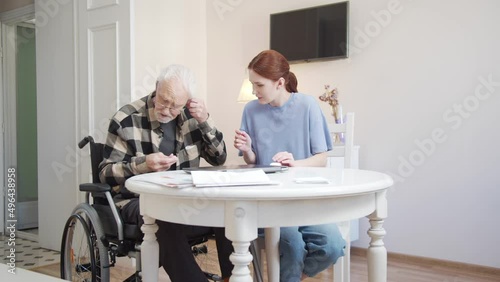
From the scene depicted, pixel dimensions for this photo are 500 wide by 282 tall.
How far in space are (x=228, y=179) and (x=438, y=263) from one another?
216 cm

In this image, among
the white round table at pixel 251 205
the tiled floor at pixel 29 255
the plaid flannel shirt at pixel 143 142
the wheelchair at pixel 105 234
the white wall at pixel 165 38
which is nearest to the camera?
the white round table at pixel 251 205

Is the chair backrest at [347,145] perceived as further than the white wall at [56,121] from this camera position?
No

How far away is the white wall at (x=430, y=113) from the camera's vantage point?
2.69 meters

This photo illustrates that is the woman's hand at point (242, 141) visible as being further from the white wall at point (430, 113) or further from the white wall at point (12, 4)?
the white wall at point (12, 4)

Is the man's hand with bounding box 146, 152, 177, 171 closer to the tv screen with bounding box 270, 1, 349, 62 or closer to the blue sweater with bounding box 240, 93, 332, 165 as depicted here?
the blue sweater with bounding box 240, 93, 332, 165

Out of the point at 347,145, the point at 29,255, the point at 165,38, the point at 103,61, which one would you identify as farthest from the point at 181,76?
the point at 29,255

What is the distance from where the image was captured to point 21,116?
4.23m

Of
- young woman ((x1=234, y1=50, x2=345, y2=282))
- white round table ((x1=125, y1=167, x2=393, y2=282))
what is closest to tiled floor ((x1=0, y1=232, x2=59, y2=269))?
young woman ((x1=234, y1=50, x2=345, y2=282))

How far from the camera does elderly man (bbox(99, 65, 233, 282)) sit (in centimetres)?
175

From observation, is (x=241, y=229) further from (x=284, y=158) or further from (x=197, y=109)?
(x=197, y=109)

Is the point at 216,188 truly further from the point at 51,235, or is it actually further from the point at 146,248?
the point at 51,235

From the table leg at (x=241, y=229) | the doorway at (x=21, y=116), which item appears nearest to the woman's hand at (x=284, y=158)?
the table leg at (x=241, y=229)

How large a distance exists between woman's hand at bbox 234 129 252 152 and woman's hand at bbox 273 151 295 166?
166mm

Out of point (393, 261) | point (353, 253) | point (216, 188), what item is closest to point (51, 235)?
point (353, 253)
